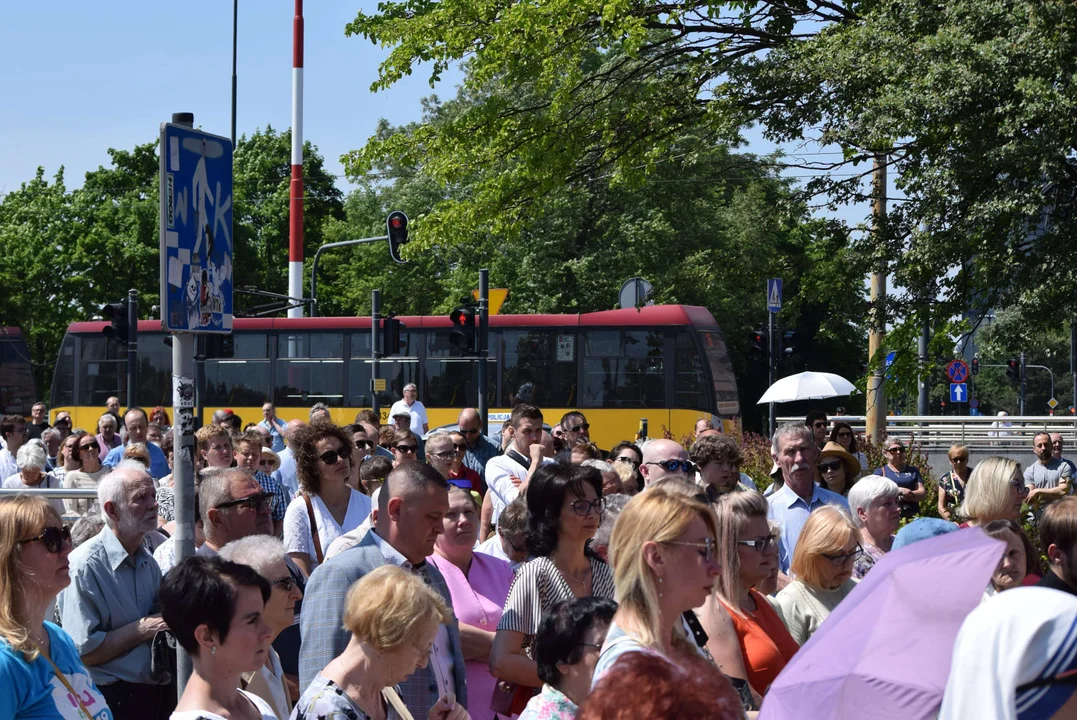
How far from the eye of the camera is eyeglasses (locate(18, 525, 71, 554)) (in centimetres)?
401

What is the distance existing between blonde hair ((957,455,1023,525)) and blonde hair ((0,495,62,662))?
14.5ft

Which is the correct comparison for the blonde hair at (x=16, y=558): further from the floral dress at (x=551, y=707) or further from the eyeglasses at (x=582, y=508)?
the eyeglasses at (x=582, y=508)

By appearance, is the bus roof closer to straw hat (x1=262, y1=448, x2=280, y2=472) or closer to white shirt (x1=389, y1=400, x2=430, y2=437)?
white shirt (x1=389, y1=400, x2=430, y2=437)

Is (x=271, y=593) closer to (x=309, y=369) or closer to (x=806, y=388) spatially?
(x=806, y=388)

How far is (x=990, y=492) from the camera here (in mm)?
6496

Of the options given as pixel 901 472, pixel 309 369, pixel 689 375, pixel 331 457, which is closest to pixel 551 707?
pixel 331 457

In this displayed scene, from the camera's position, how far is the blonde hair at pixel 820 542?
535 cm

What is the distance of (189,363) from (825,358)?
1915 inches

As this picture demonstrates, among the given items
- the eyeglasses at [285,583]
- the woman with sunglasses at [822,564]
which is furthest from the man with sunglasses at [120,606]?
the woman with sunglasses at [822,564]

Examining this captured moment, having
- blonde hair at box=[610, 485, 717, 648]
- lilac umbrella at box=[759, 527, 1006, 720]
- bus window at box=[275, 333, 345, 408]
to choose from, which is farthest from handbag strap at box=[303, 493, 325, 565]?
bus window at box=[275, 333, 345, 408]

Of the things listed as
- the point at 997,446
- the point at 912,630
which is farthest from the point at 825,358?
the point at 912,630

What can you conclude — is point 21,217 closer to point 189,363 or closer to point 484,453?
point 484,453

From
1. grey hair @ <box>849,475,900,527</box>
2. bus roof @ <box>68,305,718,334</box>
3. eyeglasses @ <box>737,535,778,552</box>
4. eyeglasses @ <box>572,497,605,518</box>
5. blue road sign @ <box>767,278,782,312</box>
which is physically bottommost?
eyeglasses @ <box>737,535,778,552</box>

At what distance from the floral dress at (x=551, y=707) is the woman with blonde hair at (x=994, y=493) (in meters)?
3.33
